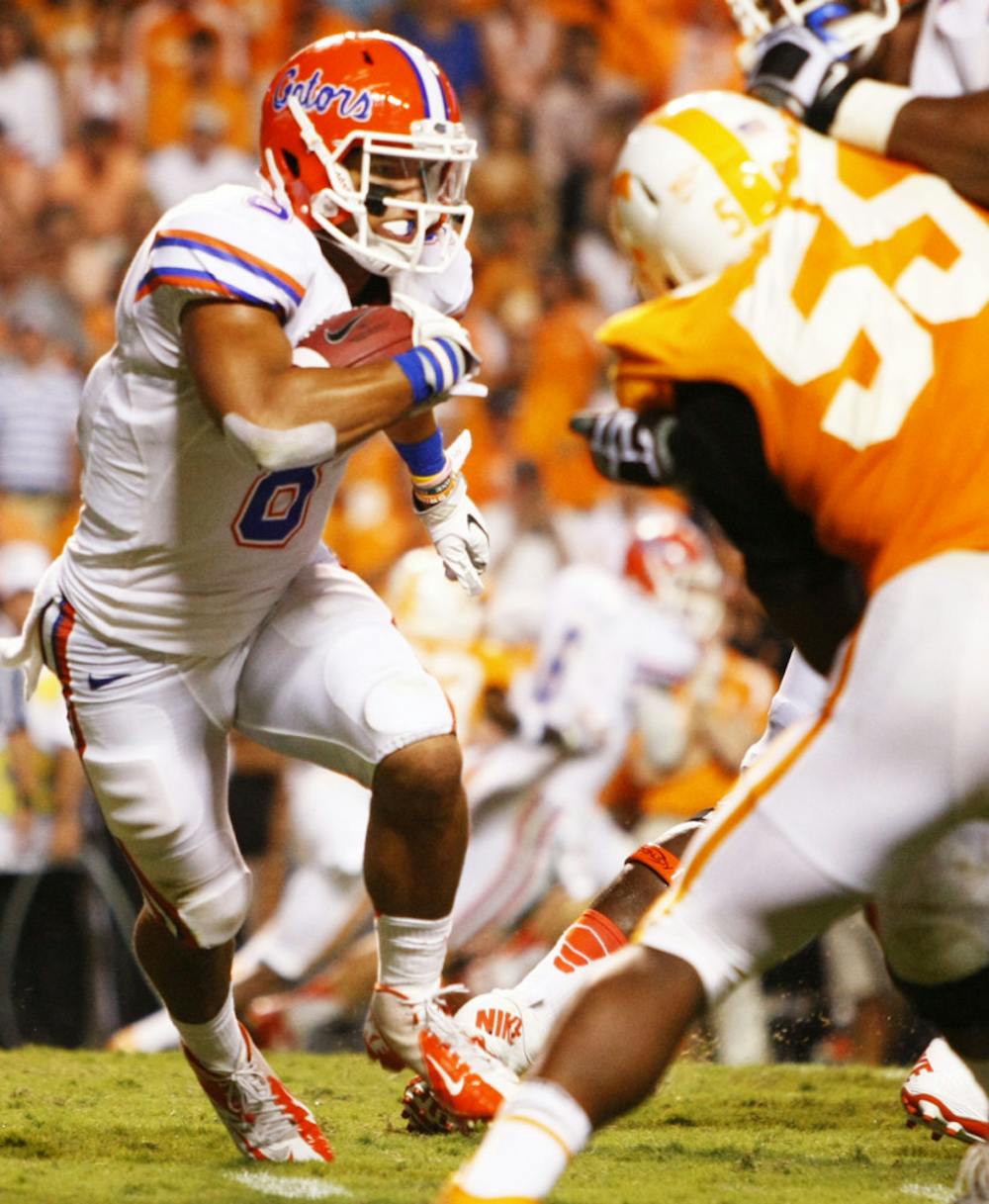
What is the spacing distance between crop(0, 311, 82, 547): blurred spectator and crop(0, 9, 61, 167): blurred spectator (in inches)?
43.2

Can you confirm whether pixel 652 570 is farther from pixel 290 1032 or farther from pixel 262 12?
pixel 262 12

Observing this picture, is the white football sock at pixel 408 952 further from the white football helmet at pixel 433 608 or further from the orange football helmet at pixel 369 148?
the white football helmet at pixel 433 608

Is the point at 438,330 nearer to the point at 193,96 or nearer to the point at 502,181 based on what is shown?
the point at 193,96

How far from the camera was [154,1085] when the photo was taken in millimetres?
3926

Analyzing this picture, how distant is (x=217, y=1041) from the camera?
10.2 ft

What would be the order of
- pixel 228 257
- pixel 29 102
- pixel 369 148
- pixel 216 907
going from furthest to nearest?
pixel 29 102
pixel 216 907
pixel 369 148
pixel 228 257

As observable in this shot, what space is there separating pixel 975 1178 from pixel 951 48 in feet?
4.98

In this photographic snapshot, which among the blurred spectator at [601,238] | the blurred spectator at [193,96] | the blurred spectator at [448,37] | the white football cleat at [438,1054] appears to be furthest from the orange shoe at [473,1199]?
the blurred spectator at [448,37]

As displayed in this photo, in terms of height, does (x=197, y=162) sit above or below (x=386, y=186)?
below

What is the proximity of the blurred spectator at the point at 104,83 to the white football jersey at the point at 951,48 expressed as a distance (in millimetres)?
5694

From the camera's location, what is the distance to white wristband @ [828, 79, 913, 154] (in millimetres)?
A: 2080

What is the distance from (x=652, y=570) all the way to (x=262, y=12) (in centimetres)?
332

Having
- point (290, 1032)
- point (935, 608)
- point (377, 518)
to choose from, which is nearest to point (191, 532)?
point (935, 608)

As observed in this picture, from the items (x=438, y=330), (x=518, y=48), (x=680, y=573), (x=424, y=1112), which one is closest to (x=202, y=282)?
(x=438, y=330)
